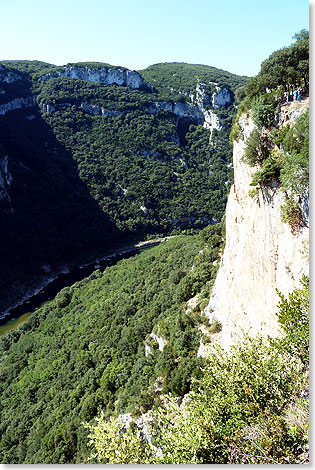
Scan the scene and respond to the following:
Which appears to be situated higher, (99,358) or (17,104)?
(17,104)

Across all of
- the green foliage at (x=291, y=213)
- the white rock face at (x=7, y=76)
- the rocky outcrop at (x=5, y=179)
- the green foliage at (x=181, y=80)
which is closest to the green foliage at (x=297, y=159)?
the green foliage at (x=291, y=213)

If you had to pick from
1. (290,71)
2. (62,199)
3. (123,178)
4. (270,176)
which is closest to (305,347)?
(270,176)

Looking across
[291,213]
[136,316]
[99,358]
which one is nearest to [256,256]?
[291,213]

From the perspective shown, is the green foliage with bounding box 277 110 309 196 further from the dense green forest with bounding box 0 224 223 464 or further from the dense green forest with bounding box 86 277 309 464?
the dense green forest with bounding box 0 224 223 464

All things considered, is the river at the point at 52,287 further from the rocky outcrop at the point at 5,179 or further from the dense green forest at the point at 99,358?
the rocky outcrop at the point at 5,179

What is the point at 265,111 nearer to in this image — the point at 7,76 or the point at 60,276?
the point at 60,276

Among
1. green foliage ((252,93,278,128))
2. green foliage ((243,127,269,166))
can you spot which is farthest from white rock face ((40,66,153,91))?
green foliage ((243,127,269,166))

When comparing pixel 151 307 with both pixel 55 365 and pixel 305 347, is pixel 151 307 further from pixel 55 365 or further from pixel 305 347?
pixel 305 347
